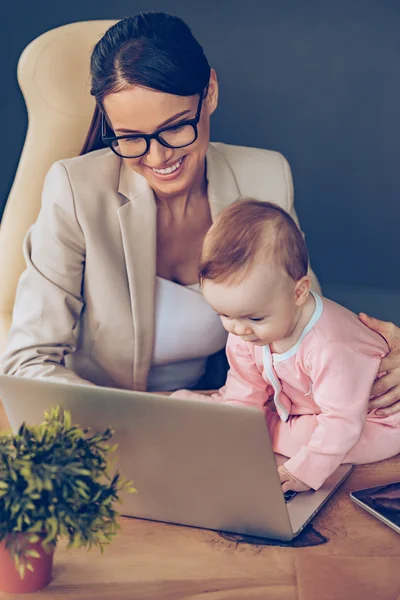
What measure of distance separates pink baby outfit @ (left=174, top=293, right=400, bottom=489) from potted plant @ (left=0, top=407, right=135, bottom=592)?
41 centimetres

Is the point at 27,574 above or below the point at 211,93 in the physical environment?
below

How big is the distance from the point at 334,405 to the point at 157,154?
62cm

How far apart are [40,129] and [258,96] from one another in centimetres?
146

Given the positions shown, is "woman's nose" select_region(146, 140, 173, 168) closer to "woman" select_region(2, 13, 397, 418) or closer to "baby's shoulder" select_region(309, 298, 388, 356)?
"woman" select_region(2, 13, 397, 418)

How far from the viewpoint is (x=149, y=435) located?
3.50 feet

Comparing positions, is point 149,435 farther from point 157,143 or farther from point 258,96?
point 258,96

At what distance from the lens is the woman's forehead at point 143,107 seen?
1518mm

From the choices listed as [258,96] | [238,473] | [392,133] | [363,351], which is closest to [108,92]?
[363,351]

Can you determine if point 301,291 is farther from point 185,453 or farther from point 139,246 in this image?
point 139,246

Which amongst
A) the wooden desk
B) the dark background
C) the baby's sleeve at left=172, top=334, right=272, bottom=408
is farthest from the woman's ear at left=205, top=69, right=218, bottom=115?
the dark background

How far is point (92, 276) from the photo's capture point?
5.76 feet

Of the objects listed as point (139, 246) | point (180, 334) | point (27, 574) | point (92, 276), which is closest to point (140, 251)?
point (139, 246)

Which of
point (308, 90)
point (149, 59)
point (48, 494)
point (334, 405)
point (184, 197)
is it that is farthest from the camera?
point (308, 90)

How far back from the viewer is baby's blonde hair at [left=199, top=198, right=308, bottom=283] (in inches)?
49.6
